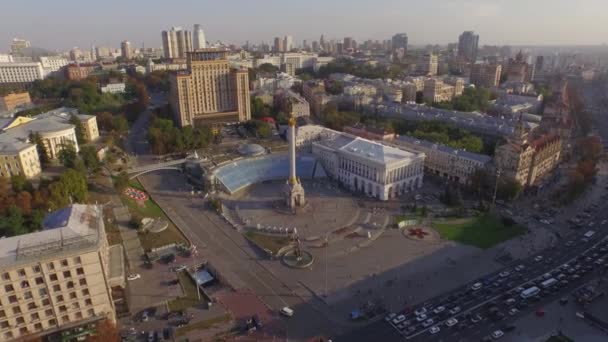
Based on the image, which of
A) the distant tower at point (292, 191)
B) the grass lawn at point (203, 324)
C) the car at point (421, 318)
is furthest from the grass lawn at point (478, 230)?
the grass lawn at point (203, 324)

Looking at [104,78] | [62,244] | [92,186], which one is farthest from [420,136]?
[104,78]

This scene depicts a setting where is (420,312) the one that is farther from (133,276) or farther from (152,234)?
(152,234)

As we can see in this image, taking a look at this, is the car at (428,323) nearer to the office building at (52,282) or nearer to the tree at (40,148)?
the office building at (52,282)

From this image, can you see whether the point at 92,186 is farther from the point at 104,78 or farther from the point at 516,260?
the point at 104,78

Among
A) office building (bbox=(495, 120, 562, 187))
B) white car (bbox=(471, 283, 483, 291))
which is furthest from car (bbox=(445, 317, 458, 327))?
office building (bbox=(495, 120, 562, 187))

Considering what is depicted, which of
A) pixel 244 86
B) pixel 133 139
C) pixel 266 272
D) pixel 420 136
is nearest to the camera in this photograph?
pixel 266 272

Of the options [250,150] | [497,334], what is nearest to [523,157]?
[497,334]
